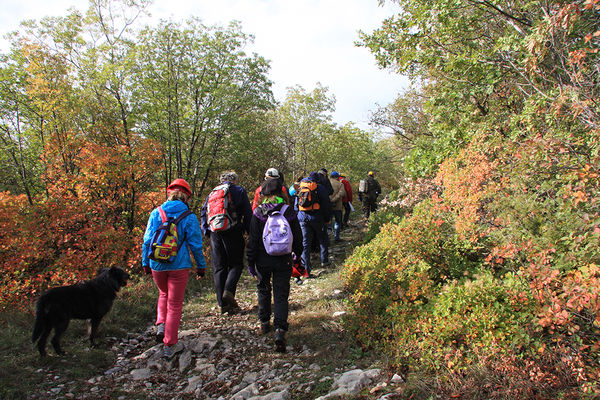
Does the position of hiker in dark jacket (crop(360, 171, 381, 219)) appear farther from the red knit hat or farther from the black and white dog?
the black and white dog

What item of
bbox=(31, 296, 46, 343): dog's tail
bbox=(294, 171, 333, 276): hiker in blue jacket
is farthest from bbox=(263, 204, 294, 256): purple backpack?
bbox=(294, 171, 333, 276): hiker in blue jacket

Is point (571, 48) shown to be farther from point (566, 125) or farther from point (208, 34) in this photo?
point (208, 34)

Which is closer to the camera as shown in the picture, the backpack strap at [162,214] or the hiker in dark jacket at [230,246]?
the backpack strap at [162,214]

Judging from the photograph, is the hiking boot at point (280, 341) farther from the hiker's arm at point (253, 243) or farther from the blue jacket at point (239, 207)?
the blue jacket at point (239, 207)

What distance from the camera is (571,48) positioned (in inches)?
185

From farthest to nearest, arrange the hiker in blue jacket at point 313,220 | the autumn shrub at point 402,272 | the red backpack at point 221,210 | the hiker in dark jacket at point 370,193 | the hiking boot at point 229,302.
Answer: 1. the hiker in dark jacket at point 370,193
2. the hiker in blue jacket at point 313,220
3. the hiking boot at point 229,302
4. the red backpack at point 221,210
5. the autumn shrub at point 402,272

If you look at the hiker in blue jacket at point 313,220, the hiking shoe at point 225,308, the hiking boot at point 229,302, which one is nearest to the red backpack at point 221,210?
the hiking boot at point 229,302

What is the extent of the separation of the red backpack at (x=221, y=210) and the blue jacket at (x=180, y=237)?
59cm

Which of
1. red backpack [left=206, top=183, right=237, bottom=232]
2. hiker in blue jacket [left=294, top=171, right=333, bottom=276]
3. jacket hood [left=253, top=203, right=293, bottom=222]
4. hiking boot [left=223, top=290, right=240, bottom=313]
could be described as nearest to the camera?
jacket hood [left=253, top=203, right=293, bottom=222]

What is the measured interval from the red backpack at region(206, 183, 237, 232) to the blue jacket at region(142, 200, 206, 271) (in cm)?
59

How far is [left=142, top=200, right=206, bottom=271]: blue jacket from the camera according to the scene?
4.03 metres

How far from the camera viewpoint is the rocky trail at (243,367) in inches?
122

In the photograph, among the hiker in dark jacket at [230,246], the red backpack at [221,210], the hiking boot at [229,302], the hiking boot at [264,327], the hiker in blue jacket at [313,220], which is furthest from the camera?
the hiker in blue jacket at [313,220]

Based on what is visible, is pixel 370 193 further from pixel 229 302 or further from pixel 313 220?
pixel 229 302
